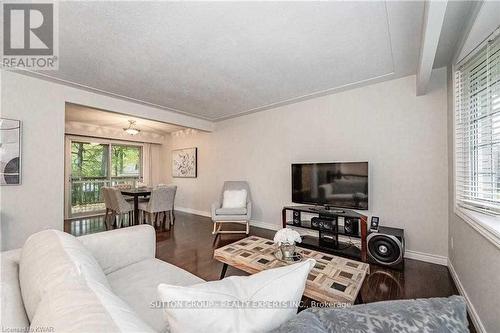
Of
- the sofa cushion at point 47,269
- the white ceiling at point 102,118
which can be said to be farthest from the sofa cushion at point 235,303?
the white ceiling at point 102,118

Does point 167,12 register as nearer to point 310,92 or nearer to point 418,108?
point 310,92

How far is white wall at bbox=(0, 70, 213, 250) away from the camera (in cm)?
257

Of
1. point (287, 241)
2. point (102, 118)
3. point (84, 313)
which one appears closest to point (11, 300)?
point (84, 313)

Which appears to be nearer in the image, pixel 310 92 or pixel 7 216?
pixel 7 216

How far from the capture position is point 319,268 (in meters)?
1.75

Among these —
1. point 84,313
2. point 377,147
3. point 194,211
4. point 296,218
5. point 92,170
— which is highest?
point 377,147

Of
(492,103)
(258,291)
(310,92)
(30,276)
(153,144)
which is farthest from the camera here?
(153,144)

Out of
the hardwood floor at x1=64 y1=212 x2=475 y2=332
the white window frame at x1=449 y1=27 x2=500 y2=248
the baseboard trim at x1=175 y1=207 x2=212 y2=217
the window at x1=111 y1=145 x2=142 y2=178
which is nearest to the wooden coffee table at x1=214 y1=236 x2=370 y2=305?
the hardwood floor at x1=64 y1=212 x2=475 y2=332

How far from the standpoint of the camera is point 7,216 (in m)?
2.57

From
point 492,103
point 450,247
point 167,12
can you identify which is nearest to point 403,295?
point 450,247

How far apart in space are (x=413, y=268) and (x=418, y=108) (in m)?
1.99

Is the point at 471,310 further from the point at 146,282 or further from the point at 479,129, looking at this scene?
the point at 146,282

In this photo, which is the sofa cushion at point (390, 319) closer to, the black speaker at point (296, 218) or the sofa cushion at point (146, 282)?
the sofa cushion at point (146, 282)

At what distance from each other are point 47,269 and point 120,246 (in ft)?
2.74
